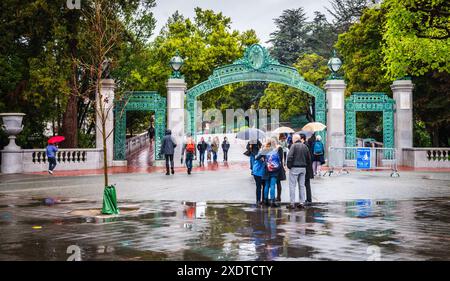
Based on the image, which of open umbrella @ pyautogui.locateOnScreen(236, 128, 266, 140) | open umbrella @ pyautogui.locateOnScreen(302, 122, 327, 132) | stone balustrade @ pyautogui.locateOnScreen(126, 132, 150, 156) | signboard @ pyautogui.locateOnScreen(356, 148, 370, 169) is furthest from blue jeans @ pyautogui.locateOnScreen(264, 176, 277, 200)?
stone balustrade @ pyautogui.locateOnScreen(126, 132, 150, 156)

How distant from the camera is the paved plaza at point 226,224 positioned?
7.50 meters

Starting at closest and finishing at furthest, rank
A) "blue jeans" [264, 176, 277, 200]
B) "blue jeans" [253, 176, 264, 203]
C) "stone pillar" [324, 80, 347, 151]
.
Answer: "blue jeans" [264, 176, 277, 200]
"blue jeans" [253, 176, 264, 203]
"stone pillar" [324, 80, 347, 151]

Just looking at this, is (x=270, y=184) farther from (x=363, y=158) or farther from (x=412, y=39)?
(x=412, y=39)

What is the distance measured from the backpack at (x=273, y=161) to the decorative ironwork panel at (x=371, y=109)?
15.2 meters

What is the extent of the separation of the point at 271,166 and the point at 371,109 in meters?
15.9

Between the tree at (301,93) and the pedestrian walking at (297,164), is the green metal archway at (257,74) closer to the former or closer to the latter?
the pedestrian walking at (297,164)

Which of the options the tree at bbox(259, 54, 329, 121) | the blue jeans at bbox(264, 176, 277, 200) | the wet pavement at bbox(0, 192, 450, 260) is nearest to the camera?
the wet pavement at bbox(0, 192, 450, 260)

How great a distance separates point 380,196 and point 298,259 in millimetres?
7834

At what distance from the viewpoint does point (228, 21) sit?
162 ft

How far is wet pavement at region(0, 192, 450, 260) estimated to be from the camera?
740 centimetres

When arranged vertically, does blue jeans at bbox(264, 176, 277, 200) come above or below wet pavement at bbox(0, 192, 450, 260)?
above

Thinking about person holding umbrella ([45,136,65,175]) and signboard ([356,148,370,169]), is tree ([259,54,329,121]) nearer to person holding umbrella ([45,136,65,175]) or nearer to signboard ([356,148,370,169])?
signboard ([356,148,370,169])
